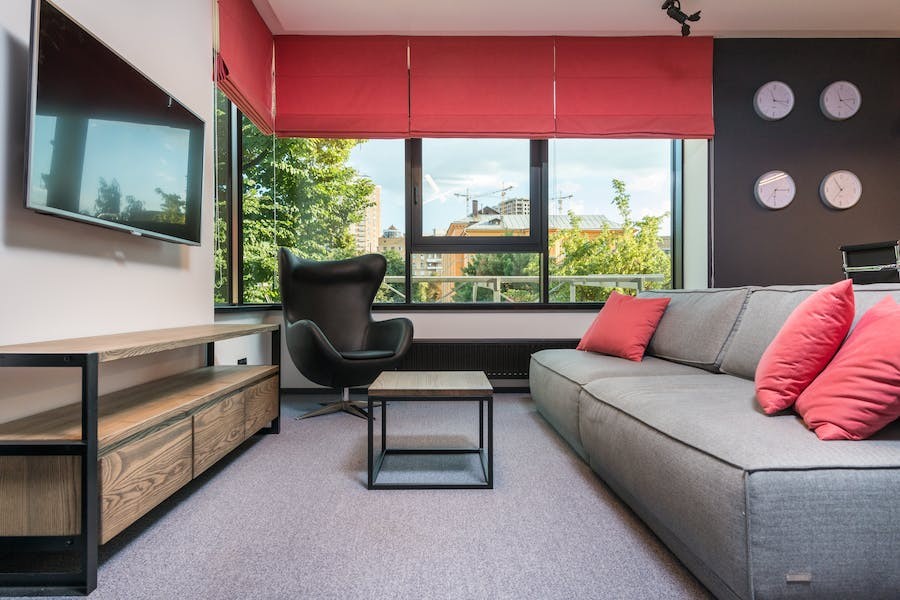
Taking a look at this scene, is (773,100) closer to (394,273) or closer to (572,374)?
(572,374)

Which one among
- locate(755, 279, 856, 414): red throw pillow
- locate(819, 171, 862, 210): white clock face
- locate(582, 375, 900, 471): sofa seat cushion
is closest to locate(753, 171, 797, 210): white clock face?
locate(819, 171, 862, 210): white clock face

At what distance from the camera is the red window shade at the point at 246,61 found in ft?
9.61

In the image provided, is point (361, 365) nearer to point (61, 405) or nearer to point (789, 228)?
point (61, 405)

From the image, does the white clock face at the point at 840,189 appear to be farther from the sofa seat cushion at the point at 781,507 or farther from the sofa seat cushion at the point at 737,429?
the sofa seat cushion at the point at 781,507

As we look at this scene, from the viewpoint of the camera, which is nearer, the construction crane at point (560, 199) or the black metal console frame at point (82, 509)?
the black metal console frame at point (82, 509)

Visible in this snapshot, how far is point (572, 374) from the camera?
2.38m

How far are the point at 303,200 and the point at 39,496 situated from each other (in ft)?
10.0

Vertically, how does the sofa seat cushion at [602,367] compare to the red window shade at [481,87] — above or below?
below

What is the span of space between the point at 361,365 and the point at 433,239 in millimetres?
1514

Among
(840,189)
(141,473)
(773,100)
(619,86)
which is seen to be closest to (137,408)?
(141,473)

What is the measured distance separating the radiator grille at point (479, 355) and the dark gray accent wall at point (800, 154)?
171cm

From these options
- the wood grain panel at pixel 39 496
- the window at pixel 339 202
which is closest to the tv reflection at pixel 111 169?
the wood grain panel at pixel 39 496

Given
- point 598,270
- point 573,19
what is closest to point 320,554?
point 598,270

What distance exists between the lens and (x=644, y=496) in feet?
4.73
